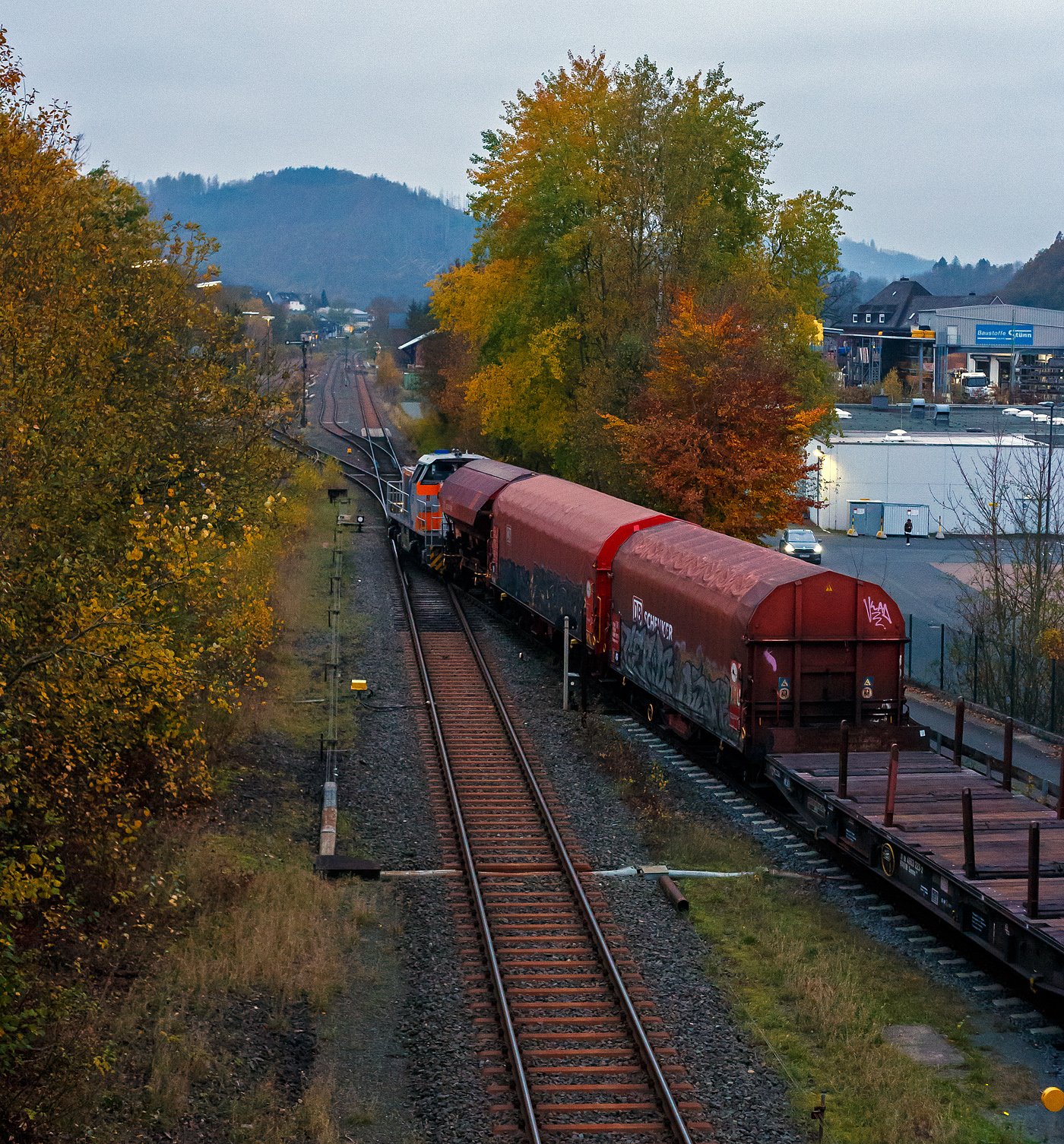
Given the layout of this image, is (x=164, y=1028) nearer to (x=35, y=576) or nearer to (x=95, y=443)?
(x=35, y=576)

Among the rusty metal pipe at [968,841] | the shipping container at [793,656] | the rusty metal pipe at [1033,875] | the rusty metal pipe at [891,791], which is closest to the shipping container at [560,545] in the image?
the shipping container at [793,656]

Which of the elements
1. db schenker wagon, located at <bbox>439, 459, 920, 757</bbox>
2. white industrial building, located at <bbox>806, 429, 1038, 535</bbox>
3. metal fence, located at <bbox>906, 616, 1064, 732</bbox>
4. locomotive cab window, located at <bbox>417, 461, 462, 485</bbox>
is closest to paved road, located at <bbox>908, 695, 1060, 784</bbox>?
metal fence, located at <bbox>906, 616, 1064, 732</bbox>

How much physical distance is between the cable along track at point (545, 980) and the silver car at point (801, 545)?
90.0 feet

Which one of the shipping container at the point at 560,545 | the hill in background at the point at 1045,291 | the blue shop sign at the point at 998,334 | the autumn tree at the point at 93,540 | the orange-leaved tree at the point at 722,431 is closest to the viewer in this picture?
the autumn tree at the point at 93,540

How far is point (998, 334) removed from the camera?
377 ft

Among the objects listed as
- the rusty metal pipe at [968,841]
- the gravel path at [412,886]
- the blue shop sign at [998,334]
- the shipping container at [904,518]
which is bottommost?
the gravel path at [412,886]

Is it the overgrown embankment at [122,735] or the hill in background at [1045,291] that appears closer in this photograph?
the overgrown embankment at [122,735]

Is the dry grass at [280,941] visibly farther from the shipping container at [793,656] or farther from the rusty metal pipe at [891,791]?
the shipping container at [793,656]

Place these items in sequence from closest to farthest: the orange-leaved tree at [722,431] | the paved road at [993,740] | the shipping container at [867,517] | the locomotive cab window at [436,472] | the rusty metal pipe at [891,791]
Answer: the rusty metal pipe at [891,791], the paved road at [993,740], the orange-leaved tree at [722,431], the locomotive cab window at [436,472], the shipping container at [867,517]

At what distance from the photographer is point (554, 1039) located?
1126cm

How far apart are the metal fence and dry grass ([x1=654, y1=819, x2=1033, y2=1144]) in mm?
10913

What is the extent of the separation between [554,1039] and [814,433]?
3204cm

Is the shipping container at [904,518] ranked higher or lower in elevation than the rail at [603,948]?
higher

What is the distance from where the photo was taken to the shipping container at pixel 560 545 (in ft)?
76.9
